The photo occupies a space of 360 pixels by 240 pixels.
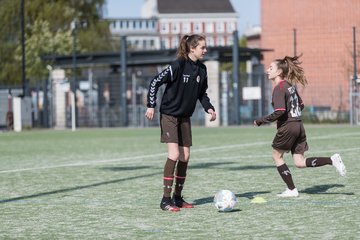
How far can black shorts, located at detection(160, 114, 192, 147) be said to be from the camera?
10281mm

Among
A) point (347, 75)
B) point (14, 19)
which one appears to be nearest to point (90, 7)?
point (14, 19)

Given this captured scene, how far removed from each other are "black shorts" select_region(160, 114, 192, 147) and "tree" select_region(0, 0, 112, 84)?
47.1 metres

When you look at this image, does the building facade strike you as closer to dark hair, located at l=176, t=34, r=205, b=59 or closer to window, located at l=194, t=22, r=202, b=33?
window, located at l=194, t=22, r=202, b=33

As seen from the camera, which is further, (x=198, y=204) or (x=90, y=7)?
(x=90, y=7)

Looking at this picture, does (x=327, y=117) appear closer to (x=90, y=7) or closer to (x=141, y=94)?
(x=141, y=94)

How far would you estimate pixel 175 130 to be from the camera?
10.3 m

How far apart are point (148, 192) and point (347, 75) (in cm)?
3460

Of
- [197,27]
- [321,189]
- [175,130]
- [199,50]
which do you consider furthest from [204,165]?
[197,27]

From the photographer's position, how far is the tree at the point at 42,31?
60000 mm

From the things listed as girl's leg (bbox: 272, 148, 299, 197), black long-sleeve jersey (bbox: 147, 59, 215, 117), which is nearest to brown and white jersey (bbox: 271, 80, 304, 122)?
girl's leg (bbox: 272, 148, 299, 197)

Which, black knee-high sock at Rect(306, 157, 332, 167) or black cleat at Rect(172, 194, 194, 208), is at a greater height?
black knee-high sock at Rect(306, 157, 332, 167)

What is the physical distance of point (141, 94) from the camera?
49.6m

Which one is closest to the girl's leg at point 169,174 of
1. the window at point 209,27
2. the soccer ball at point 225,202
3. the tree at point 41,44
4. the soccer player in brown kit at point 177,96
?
the soccer player in brown kit at point 177,96

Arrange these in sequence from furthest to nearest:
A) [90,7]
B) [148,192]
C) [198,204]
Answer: [90,7]
[148,192]
[198,204]
